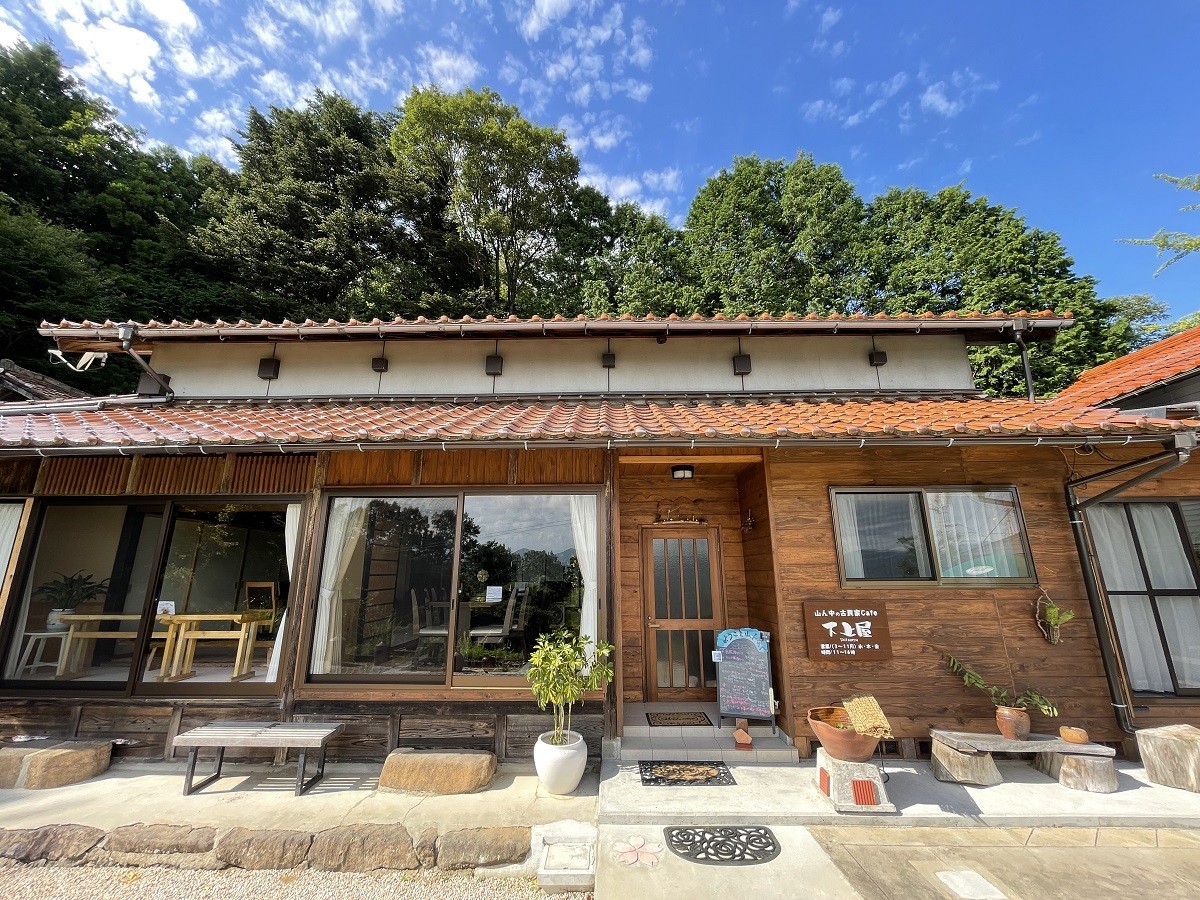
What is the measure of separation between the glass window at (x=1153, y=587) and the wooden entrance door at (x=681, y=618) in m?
3.43

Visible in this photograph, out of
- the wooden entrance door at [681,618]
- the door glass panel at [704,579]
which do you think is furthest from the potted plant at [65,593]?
the door glass panel at [704,579]

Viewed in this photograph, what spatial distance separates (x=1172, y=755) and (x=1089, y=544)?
159 centimetres

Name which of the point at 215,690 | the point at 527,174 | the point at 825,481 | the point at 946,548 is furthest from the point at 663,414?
the point at 527,174

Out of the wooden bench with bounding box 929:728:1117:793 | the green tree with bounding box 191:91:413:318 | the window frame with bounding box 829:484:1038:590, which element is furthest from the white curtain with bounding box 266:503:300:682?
the green tree with bounding box 191:91:413:318

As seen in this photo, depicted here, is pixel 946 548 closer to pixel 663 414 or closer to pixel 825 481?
pixel 825 481

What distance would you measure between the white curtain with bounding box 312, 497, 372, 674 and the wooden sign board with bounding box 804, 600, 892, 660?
418cm

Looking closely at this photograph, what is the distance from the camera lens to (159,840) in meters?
2.87

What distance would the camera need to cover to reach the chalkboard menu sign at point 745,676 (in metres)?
4.21

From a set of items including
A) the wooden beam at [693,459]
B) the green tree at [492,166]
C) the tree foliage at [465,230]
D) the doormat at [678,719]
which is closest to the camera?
the doormat at [678,719]

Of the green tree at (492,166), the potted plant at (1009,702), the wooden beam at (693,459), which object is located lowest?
the potted plant at (1009,702)

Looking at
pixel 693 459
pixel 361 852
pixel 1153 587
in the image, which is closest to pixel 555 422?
pixel 693 459

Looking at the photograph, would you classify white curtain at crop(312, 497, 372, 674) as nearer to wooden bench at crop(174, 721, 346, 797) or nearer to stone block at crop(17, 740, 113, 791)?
wooden bench at crop(174, 721, 346, 797)

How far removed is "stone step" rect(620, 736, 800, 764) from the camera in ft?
12.6

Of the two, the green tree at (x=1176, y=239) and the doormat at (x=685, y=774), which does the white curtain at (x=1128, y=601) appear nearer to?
the doormat at (x=685, y=774)
